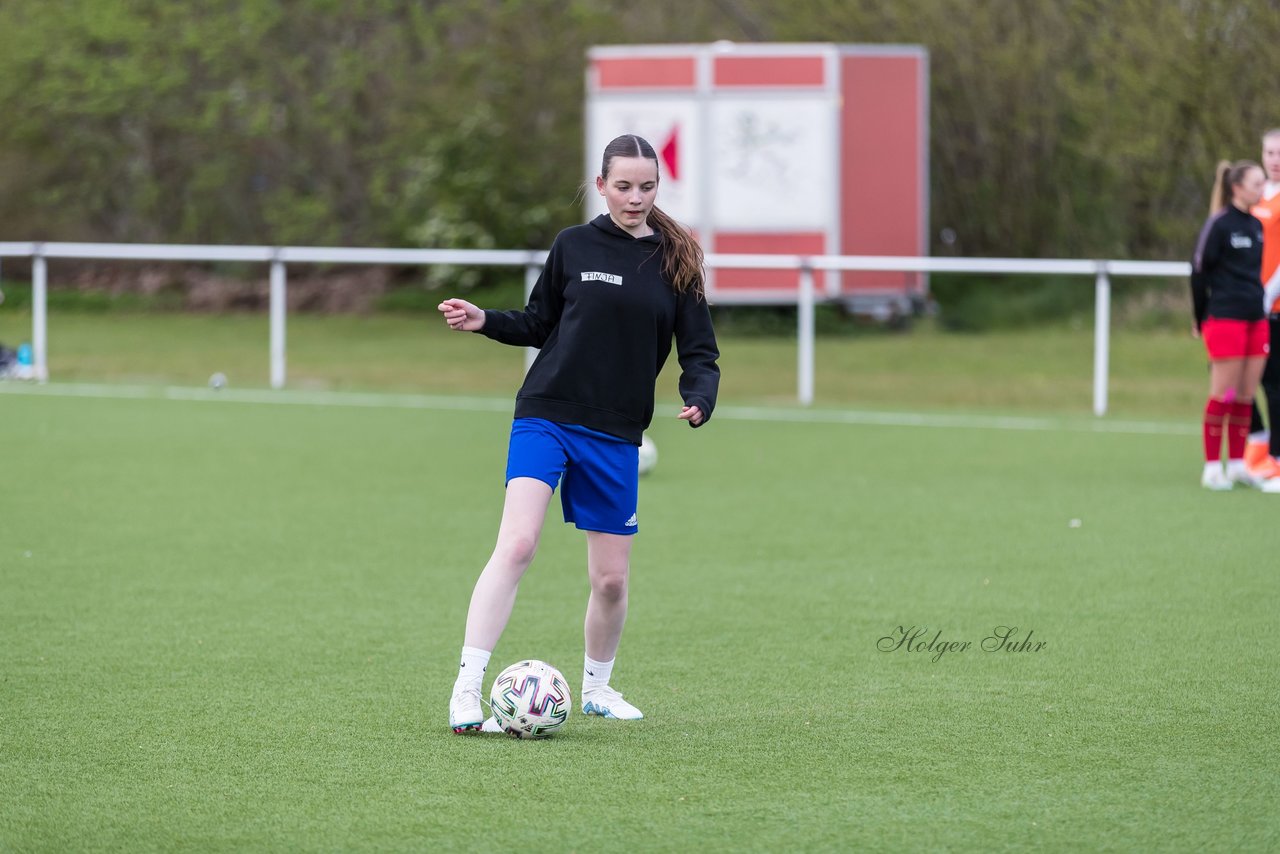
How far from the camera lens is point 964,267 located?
1598cm

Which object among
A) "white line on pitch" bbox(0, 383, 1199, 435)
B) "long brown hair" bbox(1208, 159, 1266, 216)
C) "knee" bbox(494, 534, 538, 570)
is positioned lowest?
"white line on pitch" bbox(0, 383, 1199, 435)

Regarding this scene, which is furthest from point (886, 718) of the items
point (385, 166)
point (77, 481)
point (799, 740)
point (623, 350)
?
point (385, 166)

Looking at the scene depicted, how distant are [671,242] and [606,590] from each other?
3.46ft

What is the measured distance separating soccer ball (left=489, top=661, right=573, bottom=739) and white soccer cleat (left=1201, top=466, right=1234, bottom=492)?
6804mm

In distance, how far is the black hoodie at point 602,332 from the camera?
17.7 ft

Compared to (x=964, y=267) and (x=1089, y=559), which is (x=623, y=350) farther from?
(x=964, y=267)

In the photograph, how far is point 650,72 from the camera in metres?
22.1

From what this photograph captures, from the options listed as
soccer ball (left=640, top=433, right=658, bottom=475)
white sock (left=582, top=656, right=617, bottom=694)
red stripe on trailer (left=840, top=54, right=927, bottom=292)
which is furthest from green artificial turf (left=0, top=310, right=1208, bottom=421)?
white sock (left=582, top=656, right=617, bottom=694)

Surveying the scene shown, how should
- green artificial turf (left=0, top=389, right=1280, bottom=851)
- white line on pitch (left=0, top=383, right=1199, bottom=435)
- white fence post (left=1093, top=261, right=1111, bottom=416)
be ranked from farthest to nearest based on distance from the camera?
white fence post (left=1093, top=261, right=1111, bottom=416)
white line on pitch (left=0, top=383, right=1199, bottom=435)
green artificial turf (left=0, top=389, right=1280, bottom=851)

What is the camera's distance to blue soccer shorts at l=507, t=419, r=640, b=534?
536cm

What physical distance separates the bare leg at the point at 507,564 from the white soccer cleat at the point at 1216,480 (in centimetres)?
687

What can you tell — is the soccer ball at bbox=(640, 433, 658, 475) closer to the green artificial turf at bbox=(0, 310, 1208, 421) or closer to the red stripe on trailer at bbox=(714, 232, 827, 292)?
Result: the green artificial turf at bbox=(0, 310, 1208, 421)

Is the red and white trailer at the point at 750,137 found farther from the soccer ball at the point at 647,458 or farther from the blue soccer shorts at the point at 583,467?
the blue soccer shorts at the point at 583,467

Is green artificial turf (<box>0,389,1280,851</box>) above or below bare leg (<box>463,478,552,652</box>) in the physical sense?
below
